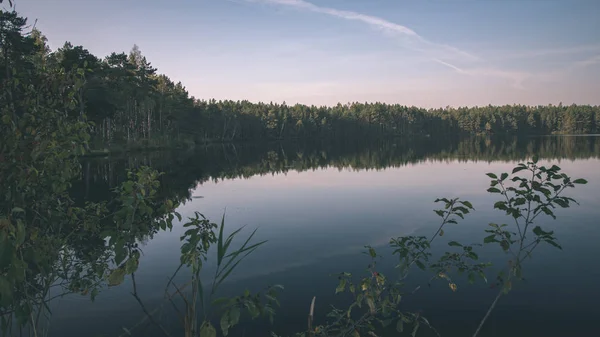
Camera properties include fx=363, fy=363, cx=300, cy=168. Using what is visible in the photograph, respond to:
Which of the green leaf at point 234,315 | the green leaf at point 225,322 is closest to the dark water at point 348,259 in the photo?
the green leaf at point 225,322

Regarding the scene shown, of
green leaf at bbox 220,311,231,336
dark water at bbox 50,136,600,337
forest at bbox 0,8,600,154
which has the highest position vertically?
forest at bbox 0,8,600,154

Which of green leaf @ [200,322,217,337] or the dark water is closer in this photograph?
green leaf @ [200,322,217,337]

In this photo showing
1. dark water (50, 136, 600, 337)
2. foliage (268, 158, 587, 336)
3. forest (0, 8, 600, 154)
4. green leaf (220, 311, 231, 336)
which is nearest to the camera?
green leaf (220, 311, 231, 336)

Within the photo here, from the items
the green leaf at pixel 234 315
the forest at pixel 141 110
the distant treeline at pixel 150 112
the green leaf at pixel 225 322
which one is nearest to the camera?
the green leaf at pixel 234 315

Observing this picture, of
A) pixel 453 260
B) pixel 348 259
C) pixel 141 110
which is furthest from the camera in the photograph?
pixel 141 110

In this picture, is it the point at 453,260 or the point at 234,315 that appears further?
the point at 453,260

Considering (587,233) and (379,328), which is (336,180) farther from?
(379,328)

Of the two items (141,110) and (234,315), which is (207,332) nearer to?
(234,315)

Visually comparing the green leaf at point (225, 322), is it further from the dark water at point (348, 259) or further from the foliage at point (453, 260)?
the dark water at point (348, 259)

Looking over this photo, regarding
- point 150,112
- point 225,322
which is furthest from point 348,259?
point 150,112

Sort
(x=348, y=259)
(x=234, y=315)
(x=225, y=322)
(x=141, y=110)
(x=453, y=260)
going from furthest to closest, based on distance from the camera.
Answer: (x=141, y=110) → (x=348, y=259) → (x=453, y=260) → (x=225, y=322) → (x=234, y=315)

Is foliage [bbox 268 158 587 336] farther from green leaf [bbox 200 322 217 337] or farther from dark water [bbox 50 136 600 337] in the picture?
dark water [bbox 50 136 600 337]

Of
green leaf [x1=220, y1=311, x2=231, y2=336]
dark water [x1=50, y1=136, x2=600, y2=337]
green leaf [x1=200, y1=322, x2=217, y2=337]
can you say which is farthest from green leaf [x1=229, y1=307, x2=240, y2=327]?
dark water [x1=50, y1=136, x2=600, y2=337]

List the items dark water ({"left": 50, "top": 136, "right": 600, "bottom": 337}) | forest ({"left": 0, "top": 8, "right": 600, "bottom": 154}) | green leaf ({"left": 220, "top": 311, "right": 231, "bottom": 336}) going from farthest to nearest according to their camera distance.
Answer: forest ({"left": 0, "top": 8, "right": 600, "bottom": 154})
dark water ({"left": 50, "top": 136, "right": 600, "bottom": 337})
green leaf ({"left": 220, "top": 311, "right": 231, "bottom": 336})
